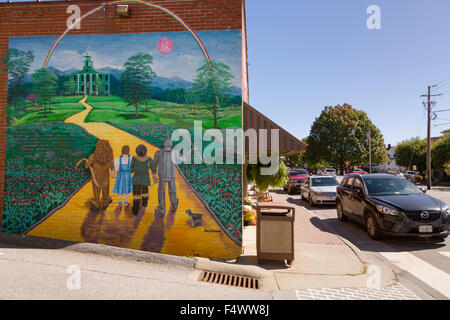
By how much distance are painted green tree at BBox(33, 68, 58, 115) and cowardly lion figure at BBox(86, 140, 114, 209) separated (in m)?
1.55

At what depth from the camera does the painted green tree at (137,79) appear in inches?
247

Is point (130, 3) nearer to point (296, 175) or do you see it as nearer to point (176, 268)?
point (176, 268)

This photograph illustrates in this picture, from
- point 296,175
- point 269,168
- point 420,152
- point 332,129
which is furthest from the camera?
point 332,129

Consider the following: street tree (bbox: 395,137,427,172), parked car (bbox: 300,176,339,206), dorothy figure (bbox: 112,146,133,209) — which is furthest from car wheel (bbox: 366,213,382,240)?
street tree (bbox: 395,137,427,172)

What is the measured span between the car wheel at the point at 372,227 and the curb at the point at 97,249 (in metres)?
4.95

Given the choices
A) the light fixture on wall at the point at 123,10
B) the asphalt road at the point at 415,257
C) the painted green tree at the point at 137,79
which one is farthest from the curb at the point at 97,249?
the light fixture on wall at the point at 123,10

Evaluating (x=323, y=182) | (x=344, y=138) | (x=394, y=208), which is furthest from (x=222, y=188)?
(x=344, y=138)

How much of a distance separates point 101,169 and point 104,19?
323 cm

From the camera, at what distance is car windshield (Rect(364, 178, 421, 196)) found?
8227 mm

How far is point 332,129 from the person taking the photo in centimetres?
4444

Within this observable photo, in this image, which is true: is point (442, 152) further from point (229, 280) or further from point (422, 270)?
point (229, 280)

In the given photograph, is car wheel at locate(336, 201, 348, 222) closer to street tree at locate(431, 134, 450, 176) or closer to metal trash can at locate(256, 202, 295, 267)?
metal trash can at locate(256, 202, 295, 267)

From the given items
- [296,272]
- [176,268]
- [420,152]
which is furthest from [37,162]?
[420,152]
